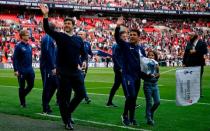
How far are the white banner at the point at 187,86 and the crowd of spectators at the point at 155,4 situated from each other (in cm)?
4897

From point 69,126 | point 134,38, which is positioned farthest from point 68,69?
point 134,38

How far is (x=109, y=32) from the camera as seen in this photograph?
56125 mm

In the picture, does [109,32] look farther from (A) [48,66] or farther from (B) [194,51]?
(A) [48,66]

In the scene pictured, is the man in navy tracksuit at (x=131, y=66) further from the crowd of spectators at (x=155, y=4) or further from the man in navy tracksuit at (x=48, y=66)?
the crowd of spectators at (x=155, y=4)

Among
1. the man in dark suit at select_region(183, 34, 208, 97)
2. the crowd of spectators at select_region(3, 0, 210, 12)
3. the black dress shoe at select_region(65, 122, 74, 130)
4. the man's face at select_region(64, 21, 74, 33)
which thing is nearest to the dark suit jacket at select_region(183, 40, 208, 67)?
the man in dark suit at select_region(183, 34, 208, 97)

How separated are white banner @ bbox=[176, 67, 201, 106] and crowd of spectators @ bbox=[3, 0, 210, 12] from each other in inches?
1928

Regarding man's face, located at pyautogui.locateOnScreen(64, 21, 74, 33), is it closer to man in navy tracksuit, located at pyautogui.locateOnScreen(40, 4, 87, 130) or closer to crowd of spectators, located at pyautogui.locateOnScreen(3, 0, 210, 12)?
man in navy tracksuit, located at pyautogui.locateOnScreen(40, 4, 87, 130)

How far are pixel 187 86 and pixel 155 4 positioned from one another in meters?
59.9

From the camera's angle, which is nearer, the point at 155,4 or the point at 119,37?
the point at 119,37

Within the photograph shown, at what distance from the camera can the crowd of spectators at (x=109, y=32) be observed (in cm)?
4625

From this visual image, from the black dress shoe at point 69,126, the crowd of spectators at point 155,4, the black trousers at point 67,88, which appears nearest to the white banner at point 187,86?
the black trousers at point 67,88

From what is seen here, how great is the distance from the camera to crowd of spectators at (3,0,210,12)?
5975cm

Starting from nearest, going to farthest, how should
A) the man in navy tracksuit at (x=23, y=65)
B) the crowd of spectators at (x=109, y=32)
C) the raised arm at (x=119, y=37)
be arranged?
the raised arm at (x=119, y=37) < the man in navy tracksuit at (x=23, y=65) < the crowd of spectators at (x=109, y=32)

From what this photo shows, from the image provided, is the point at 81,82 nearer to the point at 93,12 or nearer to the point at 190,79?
the point at 190,79
